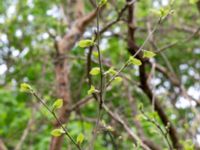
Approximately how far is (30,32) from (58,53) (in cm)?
168

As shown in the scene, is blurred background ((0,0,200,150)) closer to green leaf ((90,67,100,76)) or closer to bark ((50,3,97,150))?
bark ((50,3,97,150))

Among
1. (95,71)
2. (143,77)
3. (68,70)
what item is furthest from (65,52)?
(95,71)

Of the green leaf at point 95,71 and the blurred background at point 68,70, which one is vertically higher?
the green leaf at point 95,71

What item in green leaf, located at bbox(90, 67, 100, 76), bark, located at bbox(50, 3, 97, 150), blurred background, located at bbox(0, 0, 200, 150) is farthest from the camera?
blurred background, located at bbox(0, 0, 200, 150)

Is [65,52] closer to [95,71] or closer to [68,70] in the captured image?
[68,70]

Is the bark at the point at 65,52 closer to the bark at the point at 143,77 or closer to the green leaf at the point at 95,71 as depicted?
the bark at the point at 143,77

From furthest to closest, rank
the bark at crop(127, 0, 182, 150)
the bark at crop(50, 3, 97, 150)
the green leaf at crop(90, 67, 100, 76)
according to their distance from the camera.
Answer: the bark at crop(50, 3, 97, 150) < the bark at crop(127, 0, 182, 150) < the green leaf at crop(90, 67, 100, 76)

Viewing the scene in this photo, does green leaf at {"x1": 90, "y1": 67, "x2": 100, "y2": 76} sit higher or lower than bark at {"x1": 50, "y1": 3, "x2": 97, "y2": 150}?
higher

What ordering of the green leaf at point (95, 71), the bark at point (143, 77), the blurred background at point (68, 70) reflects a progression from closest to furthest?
the green leaf at point (95, 71), the bark at point (143, 77), the blurred background at point (68, 70)

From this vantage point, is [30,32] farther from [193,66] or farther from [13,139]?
[193,66]

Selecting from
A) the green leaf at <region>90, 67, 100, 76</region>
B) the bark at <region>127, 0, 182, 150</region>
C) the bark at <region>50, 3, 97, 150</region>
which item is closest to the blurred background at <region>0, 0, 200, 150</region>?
the bark at <region>50, 3, 97, 150</region>

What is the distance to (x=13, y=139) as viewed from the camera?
13.7 ft

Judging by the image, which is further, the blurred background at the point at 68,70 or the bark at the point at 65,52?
the blurred background at the point at 68,70

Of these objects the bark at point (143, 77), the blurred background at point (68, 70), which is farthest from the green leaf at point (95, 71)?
the blurred background at point (68, 70)
